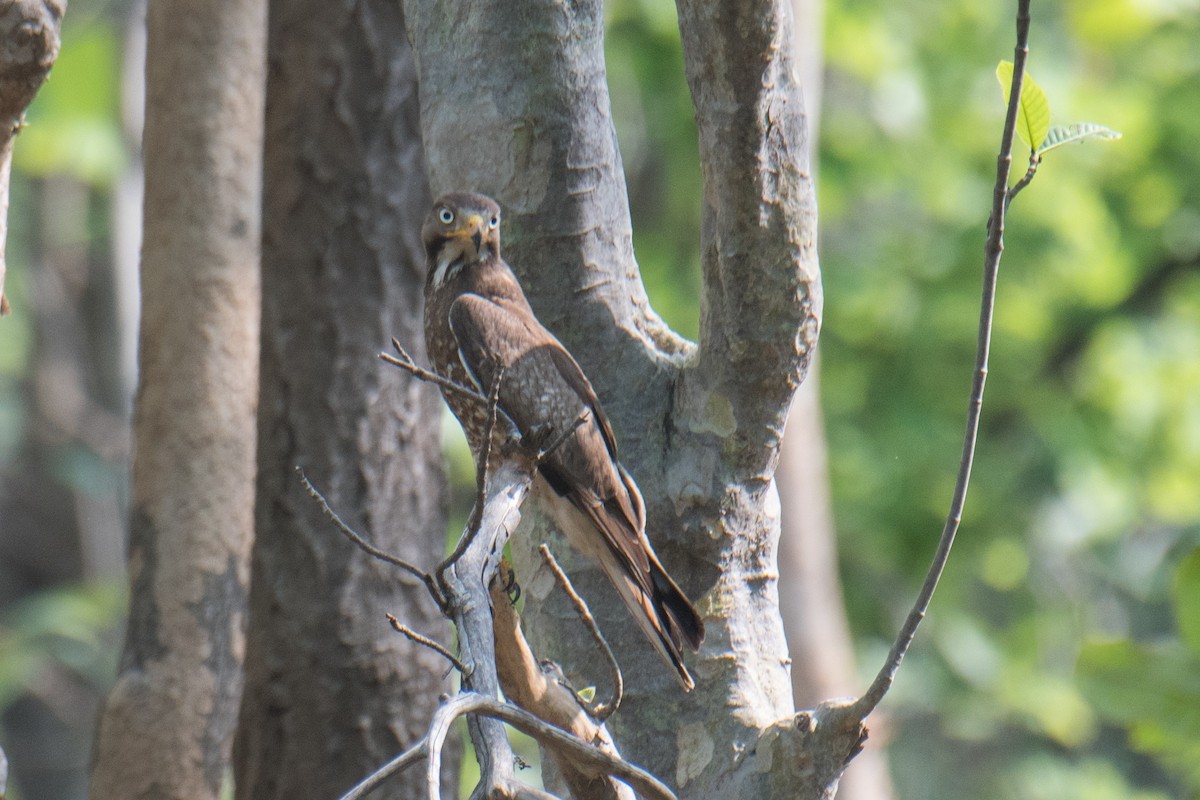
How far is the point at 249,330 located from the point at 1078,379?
6562mm

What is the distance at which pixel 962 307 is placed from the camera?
25.1 ft

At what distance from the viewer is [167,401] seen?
3.40 meters

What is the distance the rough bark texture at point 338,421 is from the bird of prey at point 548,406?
1054 millimetres

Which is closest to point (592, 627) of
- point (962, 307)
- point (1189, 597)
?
point (1189, 597)

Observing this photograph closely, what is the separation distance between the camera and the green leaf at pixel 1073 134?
6.36 ft

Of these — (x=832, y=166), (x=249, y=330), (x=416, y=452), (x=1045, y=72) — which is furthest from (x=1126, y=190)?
(x=249, y=330)

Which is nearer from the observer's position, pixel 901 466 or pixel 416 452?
pixel 416 452

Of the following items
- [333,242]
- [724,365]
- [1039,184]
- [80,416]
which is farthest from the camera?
[80,416]

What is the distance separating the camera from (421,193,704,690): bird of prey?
2.33 meters

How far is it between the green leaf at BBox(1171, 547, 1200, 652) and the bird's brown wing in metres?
1.77

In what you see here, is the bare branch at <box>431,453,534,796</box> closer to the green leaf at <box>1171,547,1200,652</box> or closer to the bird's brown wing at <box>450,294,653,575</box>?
the bird's brown wing at <box>450,294,653,575</box>

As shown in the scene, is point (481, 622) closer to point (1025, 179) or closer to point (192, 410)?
point (1025, 179)

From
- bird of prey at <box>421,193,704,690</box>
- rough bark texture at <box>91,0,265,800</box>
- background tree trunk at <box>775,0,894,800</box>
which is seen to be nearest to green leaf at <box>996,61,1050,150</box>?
bird of prey at <box>421,193,704,690</box>

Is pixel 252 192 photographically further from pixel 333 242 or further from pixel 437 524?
pixel 437 524
